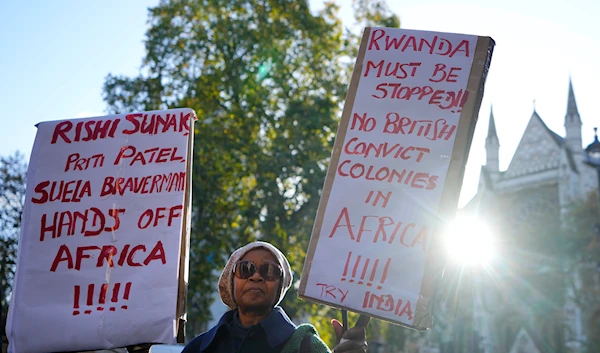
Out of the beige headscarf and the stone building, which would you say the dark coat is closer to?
the beige headscarf

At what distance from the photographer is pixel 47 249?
391 cm

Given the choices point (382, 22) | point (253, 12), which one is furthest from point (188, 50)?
point (382, 22)

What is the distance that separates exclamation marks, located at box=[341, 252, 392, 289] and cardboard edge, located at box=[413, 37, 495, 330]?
18 centimetres

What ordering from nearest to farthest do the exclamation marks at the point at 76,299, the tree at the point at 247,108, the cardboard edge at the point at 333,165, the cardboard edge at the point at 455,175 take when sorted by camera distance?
the cardboard edge at the point at 455,175
the cardboard edge at the point at 333,165
the exclamation marks at the point at 76,299
the tree at the point at 247,108

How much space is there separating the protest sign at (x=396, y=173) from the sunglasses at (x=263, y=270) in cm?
73

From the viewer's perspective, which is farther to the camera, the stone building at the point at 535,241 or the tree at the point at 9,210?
the stone building at the point at 535,241

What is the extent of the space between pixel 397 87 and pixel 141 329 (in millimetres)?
1725

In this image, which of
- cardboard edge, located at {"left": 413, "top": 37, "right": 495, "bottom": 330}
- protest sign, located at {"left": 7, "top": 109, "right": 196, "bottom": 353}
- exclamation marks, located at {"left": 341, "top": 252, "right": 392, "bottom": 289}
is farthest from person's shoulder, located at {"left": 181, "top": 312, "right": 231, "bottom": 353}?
cardboard edge, located at {"left": 413, "top": 37, "right": 495, "bottom": 330}

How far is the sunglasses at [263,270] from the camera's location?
2885 millimetres

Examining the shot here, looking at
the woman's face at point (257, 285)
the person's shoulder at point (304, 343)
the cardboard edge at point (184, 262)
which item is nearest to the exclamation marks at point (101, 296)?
the cardboard edge at point (184, 262)

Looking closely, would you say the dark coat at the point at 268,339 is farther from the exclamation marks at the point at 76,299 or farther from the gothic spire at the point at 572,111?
the gothic spire at the point at 572,111

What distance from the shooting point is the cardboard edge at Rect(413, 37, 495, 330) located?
11.5ft

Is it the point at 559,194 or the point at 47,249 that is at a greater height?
the point at 559,194

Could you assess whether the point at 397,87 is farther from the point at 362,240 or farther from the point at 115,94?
the point at 115,94
